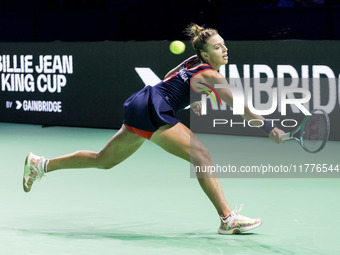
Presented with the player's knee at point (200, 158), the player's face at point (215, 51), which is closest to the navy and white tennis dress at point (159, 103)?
the player's face at point (215, 51)

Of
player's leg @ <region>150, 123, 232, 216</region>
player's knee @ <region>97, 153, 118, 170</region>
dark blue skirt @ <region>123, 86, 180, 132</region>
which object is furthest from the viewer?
player's knee @ <region>97, 153, 118, 170</region>

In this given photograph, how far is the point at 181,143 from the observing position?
540 centimetres

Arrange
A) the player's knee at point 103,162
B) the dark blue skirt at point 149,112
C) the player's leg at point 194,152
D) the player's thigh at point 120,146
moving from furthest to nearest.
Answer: the player's knee at point 103,162 < the player's thigh at point 120,146 < the dark blue skirt at point 149,112 < the player's leg at point 194,152

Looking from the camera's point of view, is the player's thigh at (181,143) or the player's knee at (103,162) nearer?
the player's thigh at (181,143)

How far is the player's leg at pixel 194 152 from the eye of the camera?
5.31 metres

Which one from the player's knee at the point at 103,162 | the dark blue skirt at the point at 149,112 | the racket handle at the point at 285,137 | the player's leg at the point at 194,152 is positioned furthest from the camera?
the player's knee at the point at 103,162

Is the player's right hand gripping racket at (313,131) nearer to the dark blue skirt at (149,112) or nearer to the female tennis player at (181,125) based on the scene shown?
the female tennis player at (181,125)

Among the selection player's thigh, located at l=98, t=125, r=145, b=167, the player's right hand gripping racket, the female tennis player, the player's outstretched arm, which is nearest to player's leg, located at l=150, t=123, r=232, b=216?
the female tennis player

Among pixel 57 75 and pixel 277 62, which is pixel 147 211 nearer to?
pixel 277 62

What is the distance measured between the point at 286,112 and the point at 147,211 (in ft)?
14.9

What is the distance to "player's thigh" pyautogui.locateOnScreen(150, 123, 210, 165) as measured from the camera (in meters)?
5.34

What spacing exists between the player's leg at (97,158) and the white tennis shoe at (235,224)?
898 mm

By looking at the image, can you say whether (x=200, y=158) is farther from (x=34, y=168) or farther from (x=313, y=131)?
(x=34, y=168)

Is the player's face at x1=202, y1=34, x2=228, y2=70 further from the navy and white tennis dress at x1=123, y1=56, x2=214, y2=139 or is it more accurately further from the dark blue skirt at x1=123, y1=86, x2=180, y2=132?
the dark blue skirt at x1=123, y1=86, x2=180, y2=132
